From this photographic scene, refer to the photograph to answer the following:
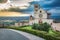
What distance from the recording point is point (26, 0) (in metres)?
5.72

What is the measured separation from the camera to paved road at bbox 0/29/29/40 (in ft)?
17.6

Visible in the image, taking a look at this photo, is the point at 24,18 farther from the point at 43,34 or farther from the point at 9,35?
the point at 43,34

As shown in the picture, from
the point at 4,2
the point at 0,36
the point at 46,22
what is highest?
the point at 4,2

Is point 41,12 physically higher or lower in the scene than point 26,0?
lower

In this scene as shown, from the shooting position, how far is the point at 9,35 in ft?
18.0

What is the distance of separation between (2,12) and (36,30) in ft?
4.07

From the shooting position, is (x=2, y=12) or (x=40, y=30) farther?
(x=2, y=12)

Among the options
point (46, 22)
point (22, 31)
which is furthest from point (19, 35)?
point (46, 22)

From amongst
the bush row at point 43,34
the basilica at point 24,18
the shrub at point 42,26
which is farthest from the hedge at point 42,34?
the basilica at point 24,18

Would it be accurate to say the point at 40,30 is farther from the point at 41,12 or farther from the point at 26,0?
the point at 26,0

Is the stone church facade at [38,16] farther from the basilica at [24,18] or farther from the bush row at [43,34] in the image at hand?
the bush row at [43,34]

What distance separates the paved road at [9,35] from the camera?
538cm

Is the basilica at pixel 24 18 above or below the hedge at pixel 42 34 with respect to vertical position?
above

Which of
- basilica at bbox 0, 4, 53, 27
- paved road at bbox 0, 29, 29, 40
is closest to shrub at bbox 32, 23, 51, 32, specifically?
basilica at bbox 0, 4, 53, 27
